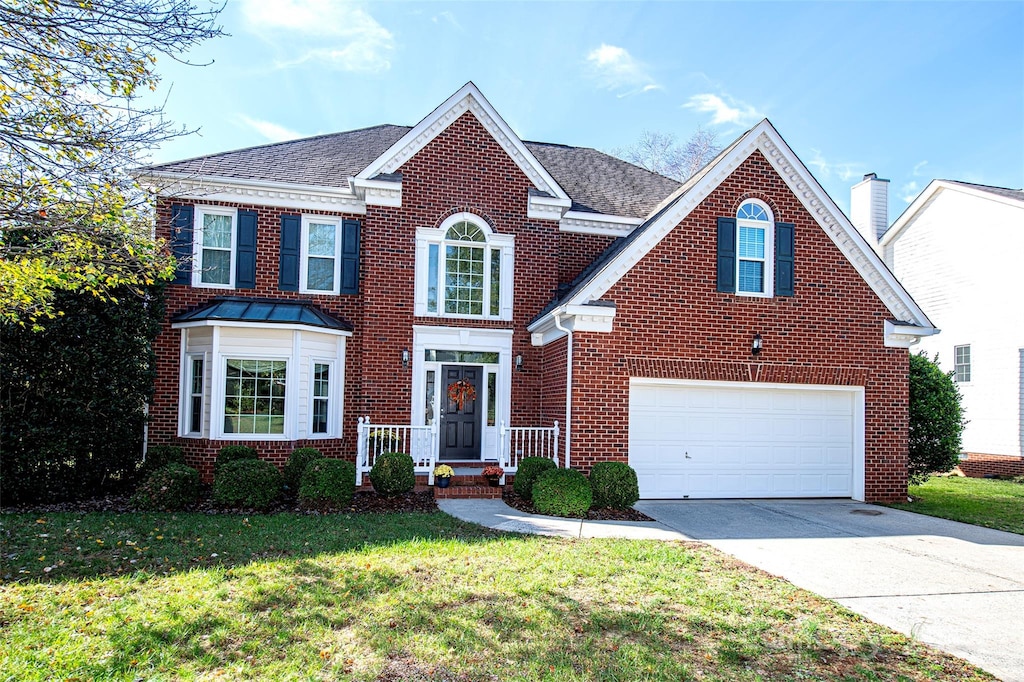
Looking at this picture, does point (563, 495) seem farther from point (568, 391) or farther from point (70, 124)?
point (70, 124)

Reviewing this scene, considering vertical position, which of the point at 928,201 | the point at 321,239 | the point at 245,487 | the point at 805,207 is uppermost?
the point at 928,201

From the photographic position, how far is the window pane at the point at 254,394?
13266 mm

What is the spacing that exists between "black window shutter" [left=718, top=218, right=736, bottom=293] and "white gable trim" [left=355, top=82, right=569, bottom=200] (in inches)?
136

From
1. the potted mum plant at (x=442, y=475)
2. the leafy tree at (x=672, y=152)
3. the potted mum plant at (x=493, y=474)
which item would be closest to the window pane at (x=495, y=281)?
the potted mum plant at (x=493, y=474)

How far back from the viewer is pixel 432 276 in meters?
14.4

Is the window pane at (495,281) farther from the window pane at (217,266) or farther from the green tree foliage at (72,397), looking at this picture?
the green tree foliage at (72,397)

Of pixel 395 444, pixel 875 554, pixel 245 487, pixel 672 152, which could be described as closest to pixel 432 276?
pixel 395 444

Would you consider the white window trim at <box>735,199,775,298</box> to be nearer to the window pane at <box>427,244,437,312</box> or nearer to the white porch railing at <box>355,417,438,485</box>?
the window pane at <box>427,244,437,312</box>

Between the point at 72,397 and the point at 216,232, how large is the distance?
170 inches

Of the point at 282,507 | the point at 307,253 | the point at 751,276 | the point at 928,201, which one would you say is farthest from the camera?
the point at 928,201

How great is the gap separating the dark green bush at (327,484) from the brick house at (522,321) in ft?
5.14

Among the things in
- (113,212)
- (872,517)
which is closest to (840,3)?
(872,517)

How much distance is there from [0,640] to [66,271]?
544 centimetres

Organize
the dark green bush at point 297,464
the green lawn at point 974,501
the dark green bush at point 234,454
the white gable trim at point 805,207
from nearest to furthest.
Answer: the green lawn at point 974,501 < the dark green bush at point 297,464 < the dark green bush at point 234,454 < the white gable trim at point 805,207
